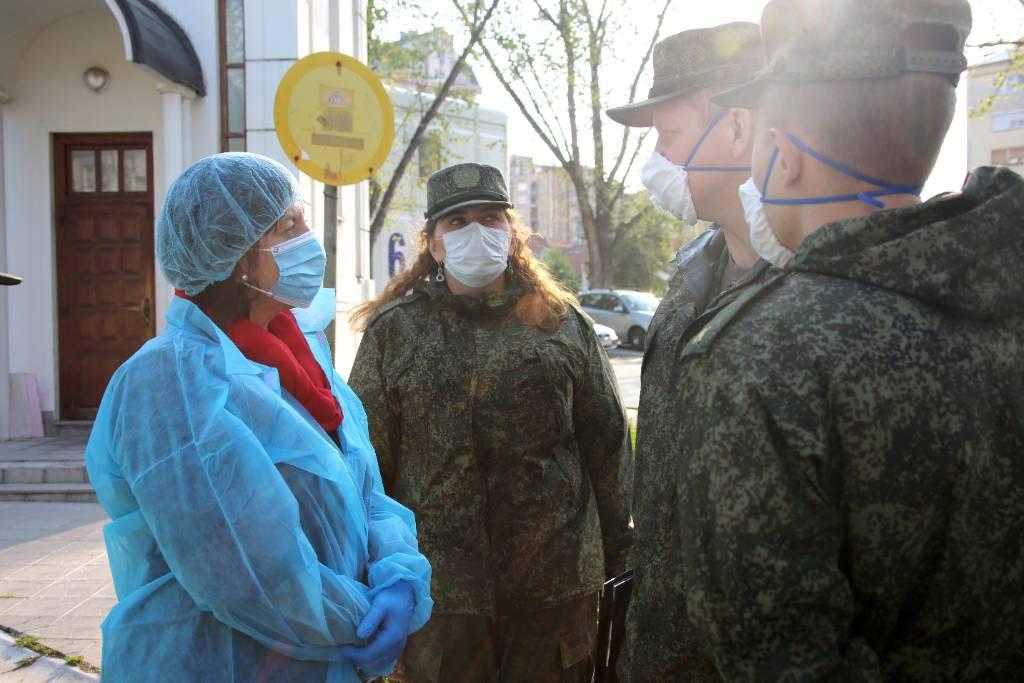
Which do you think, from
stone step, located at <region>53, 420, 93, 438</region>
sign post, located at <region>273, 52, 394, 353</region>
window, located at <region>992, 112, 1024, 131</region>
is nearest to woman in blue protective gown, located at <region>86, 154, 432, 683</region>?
sign post, located at <region>273, 52, 394, 353</region>

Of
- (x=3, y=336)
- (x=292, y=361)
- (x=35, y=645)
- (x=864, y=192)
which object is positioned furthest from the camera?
(x=3, y=336)

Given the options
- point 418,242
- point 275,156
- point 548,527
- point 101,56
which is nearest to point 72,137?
point 101,56

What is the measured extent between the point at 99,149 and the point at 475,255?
8.21 m

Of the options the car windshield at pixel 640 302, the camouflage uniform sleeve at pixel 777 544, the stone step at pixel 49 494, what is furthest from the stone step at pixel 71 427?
the car windshield at pixel 640 302

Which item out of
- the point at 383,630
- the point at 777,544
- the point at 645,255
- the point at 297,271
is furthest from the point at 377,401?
the point at 645,255

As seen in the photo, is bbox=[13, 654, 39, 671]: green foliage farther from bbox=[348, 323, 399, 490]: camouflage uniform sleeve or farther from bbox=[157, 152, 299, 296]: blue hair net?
bbox=[157, 152, 299, 296]: blue hair net

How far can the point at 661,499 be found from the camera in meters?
1.73

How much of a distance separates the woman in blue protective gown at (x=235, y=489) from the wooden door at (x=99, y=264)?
8.46 meters

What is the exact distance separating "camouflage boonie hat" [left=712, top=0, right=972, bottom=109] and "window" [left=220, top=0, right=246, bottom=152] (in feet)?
28.6

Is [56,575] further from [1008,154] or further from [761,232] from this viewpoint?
[1008,154]

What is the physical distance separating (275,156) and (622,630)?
7.74 m

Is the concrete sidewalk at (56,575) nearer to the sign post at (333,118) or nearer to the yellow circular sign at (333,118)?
the sign post at (333,118)

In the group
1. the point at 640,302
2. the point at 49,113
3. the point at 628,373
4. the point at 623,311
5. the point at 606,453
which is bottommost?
the point at 628,373

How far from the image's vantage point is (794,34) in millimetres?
1324
